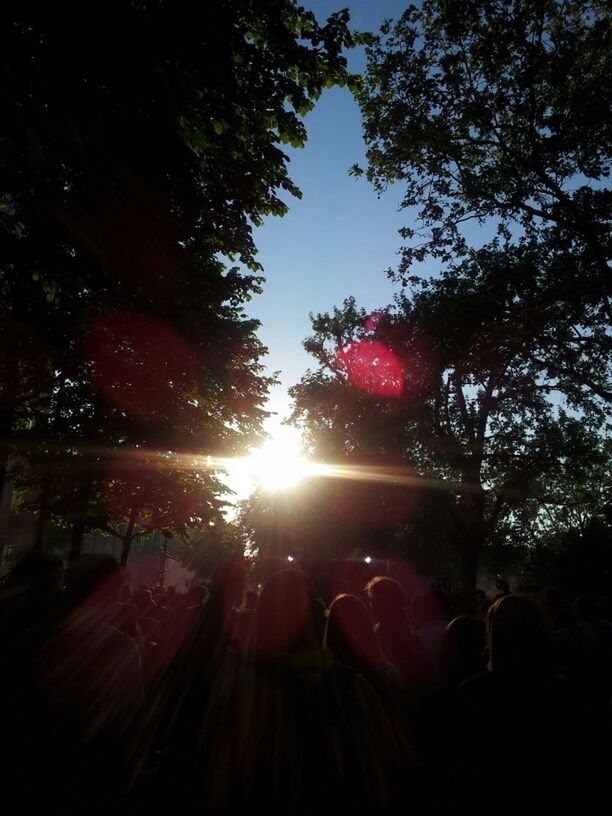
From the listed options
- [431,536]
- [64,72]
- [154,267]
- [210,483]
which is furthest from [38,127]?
[431,536]

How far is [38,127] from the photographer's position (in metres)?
6.78

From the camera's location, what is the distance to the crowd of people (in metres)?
2.82

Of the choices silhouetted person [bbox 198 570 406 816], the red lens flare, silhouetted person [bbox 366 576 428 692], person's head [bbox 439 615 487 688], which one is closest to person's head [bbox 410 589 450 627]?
person's head [bbox 439 615 487 688]

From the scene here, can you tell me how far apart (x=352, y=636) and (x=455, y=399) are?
21864 millimetres

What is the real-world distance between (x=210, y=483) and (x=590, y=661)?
14.1 meters

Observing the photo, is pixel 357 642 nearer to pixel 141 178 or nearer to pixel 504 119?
pixel 141 178

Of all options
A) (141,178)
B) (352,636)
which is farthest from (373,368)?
(352,636)

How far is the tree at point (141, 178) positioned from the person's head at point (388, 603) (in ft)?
18.6

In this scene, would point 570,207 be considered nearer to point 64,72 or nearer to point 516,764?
point 64,72

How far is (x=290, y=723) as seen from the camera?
308 centimetres

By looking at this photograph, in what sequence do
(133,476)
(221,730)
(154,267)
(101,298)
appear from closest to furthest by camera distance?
(221,730)
(154,267)
(101,298)
(133,476)

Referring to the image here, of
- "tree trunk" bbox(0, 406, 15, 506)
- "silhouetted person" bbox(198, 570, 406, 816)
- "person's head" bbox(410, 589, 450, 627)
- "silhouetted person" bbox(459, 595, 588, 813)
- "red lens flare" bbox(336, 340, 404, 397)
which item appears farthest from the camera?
"red lens flare" bbox(336, 340, 404, 397)

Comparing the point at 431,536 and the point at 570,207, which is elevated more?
the point at 570,207

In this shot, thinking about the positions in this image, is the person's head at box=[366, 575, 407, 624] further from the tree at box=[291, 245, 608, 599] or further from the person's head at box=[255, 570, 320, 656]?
the tree at box=[291, 245, 608, 599]
